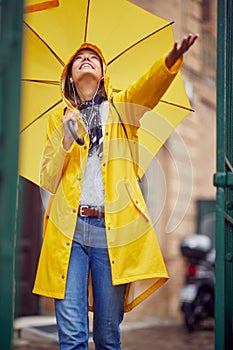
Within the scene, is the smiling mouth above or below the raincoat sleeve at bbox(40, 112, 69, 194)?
above

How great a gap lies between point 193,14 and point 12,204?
24.9 feet

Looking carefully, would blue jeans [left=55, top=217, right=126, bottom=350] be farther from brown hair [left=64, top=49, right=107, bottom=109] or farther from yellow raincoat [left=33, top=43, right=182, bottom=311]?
brown hair [left=64, top=49, right=107, bottom=109]

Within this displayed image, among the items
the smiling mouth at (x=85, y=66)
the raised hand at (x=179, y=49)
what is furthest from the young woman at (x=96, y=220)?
the raised hand at (x=179, y=49)

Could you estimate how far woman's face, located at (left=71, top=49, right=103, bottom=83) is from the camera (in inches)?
131

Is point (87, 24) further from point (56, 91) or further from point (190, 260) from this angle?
point (190, 260)

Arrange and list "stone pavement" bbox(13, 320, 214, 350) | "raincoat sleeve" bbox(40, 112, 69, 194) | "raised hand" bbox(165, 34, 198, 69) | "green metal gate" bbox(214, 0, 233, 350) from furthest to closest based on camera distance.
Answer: "stone pavement" bbox(13, 320, 214, 350) < "raincoat sleeve" bbox(40, 112, 69, 194) < "green metal gate" bbox(214, 0, 233, 350) < "raised hand" bbox(165, 34, 198, 69)

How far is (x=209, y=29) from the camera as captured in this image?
31.6ft

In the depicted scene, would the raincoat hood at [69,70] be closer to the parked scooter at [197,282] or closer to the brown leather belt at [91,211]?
the brown leather belt at [91,211]

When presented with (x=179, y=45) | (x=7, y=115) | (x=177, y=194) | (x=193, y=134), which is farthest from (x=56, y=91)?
(x=193, y=134)

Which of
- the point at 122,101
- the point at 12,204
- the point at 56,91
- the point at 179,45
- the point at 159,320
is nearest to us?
the point at 12,204

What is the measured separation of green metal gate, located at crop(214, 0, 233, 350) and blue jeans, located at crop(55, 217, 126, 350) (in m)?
0.48

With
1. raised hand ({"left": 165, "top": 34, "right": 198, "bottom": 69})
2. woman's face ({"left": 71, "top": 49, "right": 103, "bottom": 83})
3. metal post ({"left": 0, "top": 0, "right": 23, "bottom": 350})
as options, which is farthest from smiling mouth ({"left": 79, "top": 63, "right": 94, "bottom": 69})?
metal post ({"left": 0, "top": 0, "right": 23, "bottom": 350})

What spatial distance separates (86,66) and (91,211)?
695 mm

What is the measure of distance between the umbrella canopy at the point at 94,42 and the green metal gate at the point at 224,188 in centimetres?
42
